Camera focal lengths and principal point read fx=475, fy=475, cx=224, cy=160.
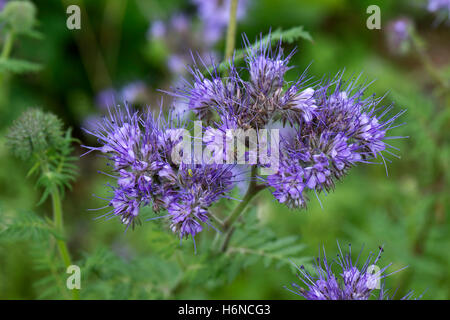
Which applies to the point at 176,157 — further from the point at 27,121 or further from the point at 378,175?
the point at 378,175

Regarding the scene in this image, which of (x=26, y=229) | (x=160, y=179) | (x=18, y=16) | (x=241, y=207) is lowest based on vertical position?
(x=26, y=229)

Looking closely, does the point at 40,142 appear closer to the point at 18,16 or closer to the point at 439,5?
the point at 18,16

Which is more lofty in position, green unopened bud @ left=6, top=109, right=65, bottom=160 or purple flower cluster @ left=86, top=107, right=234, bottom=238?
green unopened bud @ left=6, top=109, right=65, bottom=160

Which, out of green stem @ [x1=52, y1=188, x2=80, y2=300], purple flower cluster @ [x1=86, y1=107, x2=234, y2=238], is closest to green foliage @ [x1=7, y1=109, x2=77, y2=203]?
green stem @ [x1=52, y1=188, x2=80, y2=300]

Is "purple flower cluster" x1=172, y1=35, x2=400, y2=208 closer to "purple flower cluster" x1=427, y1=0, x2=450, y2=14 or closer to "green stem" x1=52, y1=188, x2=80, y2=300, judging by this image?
"green stem" x1=52, y1=188, x2=80, y2=300

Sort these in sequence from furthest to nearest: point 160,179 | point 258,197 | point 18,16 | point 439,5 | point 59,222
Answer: point 258,197
point 439,5
point 18,16
point 59,222
point 160,179

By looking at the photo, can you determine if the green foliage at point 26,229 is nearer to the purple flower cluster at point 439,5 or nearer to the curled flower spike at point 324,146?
the curled flower spike at point 324,146

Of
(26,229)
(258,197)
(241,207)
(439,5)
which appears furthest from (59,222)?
(439,5)
